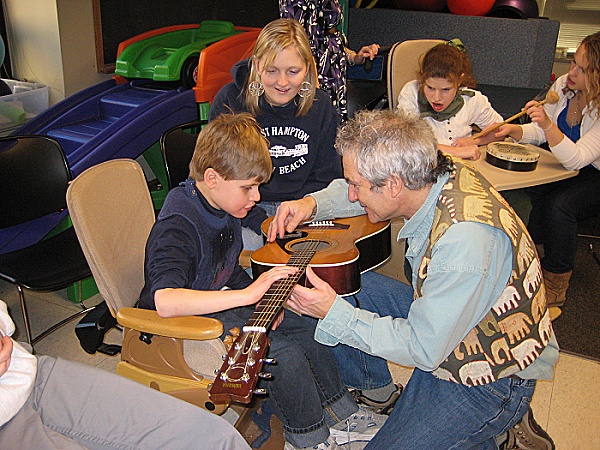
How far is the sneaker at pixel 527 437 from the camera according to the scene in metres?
1.59

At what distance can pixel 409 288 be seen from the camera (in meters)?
1.87

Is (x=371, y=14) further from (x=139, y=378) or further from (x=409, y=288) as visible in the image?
(x=139, y=378)

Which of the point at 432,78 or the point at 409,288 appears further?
the point at 432,78

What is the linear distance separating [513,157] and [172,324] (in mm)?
1599

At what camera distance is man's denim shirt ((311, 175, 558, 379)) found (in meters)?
1.25

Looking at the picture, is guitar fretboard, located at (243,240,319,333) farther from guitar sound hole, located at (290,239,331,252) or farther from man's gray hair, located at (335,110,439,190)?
man's gray hair, located at (335,110,439,190)

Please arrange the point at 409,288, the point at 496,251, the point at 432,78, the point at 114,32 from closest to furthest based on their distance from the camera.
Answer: the point at 496,251, the point at 409,288, the point at 432,78, the point at 114,32

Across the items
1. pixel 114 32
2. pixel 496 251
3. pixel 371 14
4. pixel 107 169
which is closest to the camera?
pixel 496 251

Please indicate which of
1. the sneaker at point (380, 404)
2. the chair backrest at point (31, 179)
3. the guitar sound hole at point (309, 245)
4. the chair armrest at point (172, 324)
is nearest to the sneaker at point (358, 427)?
the sneaker at point (380, 404)

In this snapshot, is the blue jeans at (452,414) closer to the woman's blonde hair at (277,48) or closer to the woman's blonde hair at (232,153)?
the woman's blonde hair at (232,153)

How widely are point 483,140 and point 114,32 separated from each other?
7.49ft

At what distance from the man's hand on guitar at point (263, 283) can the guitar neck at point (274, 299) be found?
23 mm

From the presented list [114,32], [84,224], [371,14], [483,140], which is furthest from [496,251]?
[371,14]

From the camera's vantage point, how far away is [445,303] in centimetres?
126
